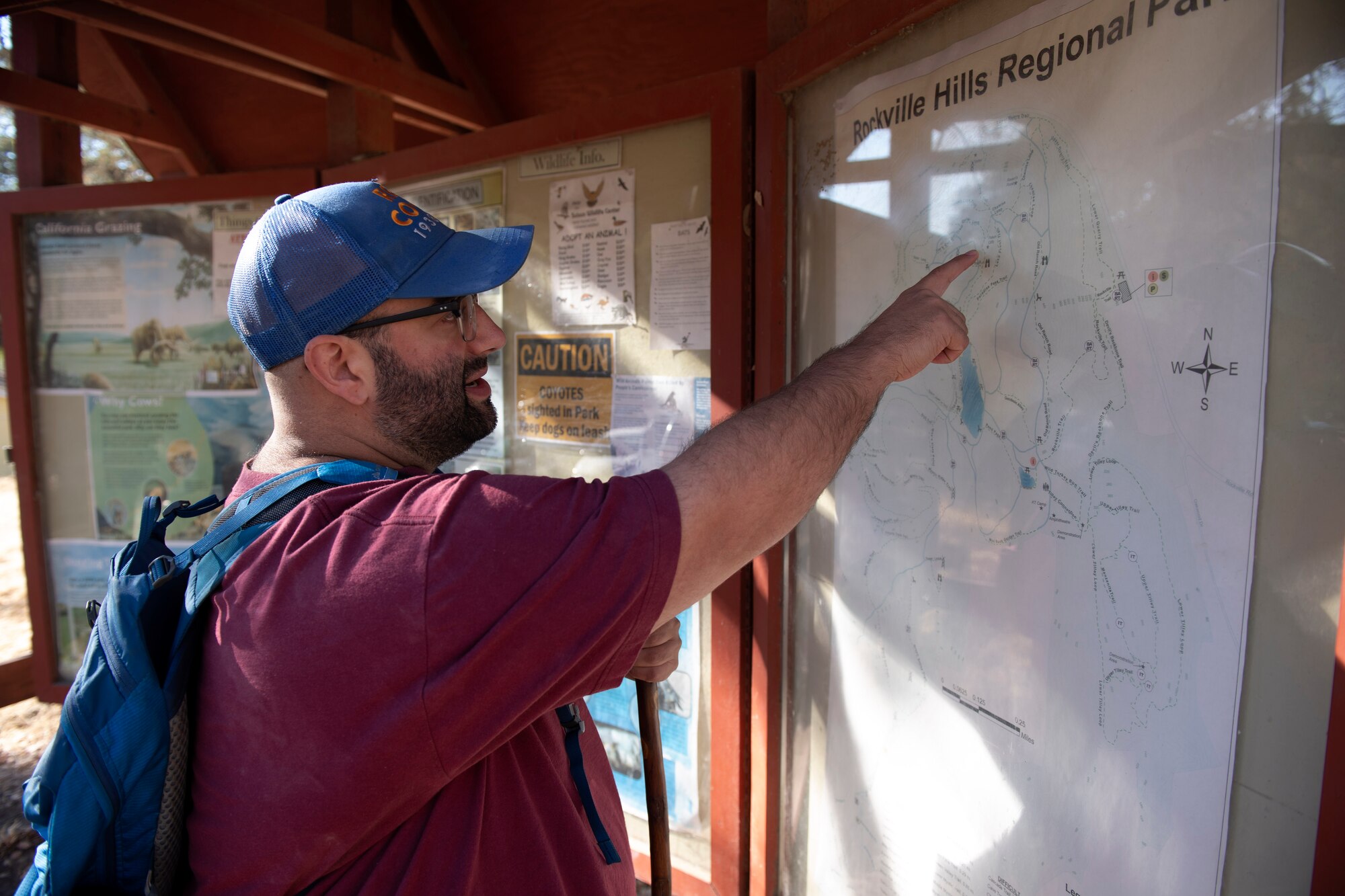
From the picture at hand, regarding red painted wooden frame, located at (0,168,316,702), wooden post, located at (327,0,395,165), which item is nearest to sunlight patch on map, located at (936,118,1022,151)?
wooden post, located at (327,0,395,165)

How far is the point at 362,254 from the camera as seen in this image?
1155mm

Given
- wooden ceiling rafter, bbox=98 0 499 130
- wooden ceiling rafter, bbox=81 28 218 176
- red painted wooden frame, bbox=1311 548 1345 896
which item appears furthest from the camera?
wooden ceiling rafter, bbox=81 28 218 176

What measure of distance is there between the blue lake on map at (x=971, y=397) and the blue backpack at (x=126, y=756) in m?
1.16

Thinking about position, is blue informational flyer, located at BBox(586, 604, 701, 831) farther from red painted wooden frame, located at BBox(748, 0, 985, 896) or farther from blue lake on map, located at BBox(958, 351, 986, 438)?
blue lake on map, located at BBox(958, 351, 986, 438)

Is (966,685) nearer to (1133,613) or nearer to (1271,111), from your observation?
(1133,613)

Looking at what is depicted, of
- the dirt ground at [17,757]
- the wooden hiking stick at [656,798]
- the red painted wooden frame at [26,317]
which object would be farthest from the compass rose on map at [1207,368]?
the red painted wooden frame at [26,317]

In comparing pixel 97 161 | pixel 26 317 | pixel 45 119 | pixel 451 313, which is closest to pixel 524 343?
pixel 451 313

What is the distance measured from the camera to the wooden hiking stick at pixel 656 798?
5.21ft

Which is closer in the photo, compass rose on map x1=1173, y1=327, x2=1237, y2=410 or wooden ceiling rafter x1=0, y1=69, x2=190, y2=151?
compass rose on map x1=1173, y1=327, x2=1237, y2=410

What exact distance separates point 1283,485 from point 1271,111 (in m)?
0.44

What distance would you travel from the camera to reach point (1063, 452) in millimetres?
1207

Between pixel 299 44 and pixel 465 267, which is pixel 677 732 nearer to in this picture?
pixel 465 267

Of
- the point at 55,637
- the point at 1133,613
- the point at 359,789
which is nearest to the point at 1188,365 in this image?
the point at 1133,613

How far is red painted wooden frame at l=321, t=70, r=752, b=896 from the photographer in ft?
6.09
